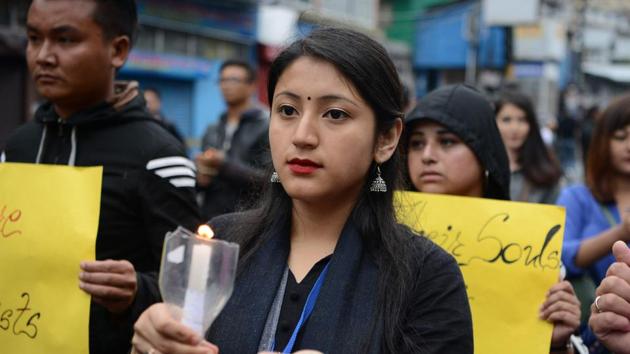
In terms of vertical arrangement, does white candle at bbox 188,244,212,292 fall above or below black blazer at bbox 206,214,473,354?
above

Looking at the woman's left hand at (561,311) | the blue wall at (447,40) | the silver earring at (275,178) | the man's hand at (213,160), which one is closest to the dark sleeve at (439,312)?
the silver earring at (275,178)

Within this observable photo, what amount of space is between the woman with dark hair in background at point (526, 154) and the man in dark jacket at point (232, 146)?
163 centimetres

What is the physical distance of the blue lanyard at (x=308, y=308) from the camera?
6.56ft

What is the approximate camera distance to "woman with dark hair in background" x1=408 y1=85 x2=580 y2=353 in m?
3.28

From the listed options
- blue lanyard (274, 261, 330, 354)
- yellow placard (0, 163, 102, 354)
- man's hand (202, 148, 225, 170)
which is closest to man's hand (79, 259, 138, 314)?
yellow placard (0, 163, 102, 354)

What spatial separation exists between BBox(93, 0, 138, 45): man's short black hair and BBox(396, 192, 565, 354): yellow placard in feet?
4.02

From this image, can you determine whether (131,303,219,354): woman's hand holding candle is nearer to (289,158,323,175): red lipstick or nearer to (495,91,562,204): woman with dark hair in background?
(289,158,323,175): red lipstick

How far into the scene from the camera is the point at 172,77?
17750 millimetres

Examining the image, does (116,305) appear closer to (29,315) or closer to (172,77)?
(29,315)

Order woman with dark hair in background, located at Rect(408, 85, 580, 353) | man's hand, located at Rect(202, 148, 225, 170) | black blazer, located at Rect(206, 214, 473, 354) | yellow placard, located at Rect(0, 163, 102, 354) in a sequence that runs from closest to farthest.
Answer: black blazer, located at Rect(206, 214, 473, 354), yellow placard, located at Rect(0, 163, 102, 354), woman with dark hair in background, located at Rect(408, 85, 580, 353), man's hand, located at Rect(202, 148, 225, 170)

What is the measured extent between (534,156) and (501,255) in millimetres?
2626

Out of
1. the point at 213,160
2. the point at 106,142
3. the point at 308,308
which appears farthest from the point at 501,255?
the point at 213,160

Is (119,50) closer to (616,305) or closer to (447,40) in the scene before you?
(616,305)

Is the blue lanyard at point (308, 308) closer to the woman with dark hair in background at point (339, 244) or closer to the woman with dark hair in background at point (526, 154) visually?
the woman with dark hair in background at point (339, 244)
